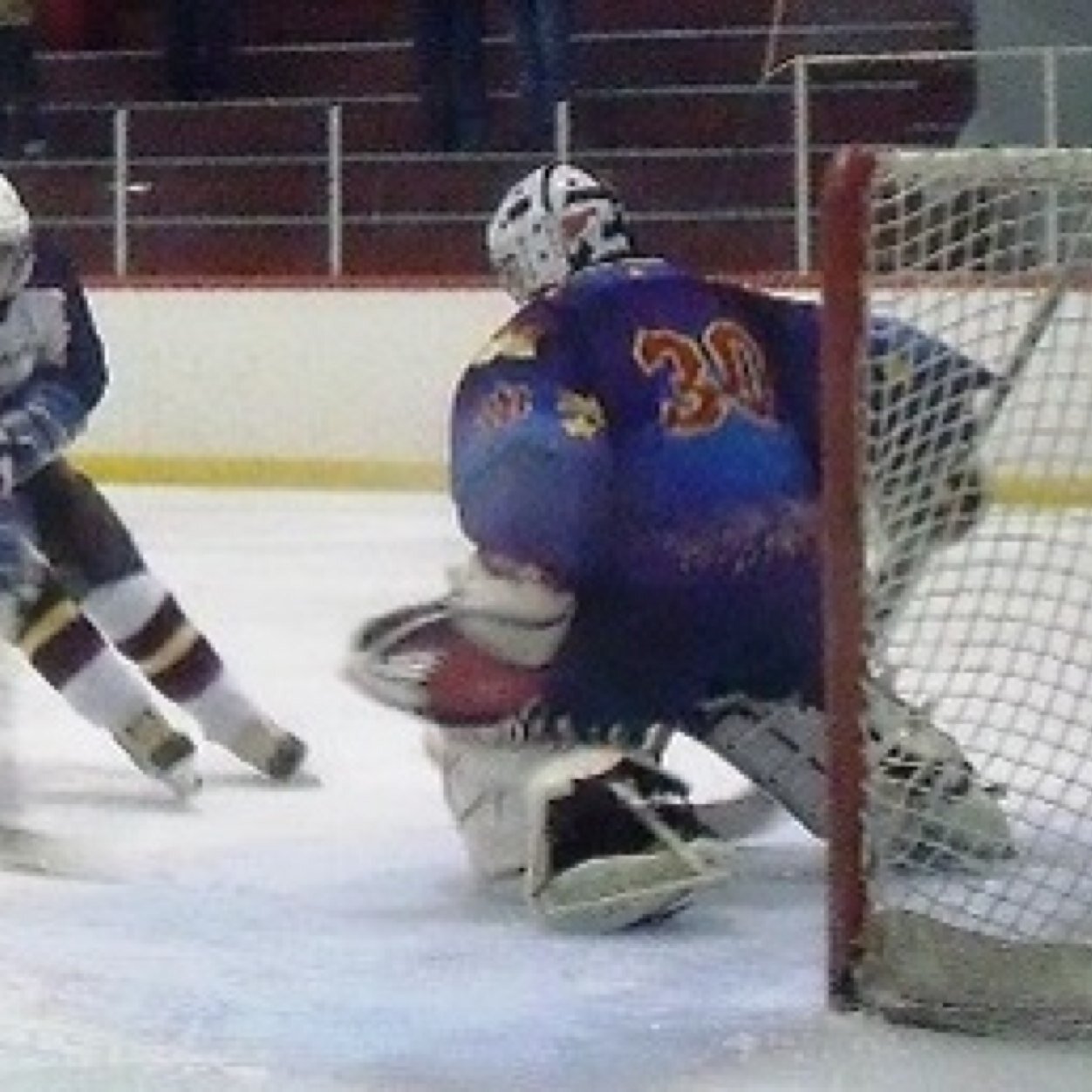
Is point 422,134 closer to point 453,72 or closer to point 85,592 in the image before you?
point 453,72

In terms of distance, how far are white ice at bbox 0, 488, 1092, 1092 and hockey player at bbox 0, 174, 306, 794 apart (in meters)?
0.05

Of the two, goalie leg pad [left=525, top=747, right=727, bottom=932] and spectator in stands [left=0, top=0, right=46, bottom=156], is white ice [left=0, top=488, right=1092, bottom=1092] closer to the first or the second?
goalie leg pad [left=525, top=747, right=727, bottom=932]

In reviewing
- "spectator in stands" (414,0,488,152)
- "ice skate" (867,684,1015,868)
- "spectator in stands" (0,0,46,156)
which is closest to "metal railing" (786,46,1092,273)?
"spectator in stands" (414,0,488,152)

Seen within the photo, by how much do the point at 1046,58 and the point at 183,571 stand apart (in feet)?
6.37

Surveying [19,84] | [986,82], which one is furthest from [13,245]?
[19,84]

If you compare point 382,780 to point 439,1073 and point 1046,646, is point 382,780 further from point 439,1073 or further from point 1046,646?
point 439,1073

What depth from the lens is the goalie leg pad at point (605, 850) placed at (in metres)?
1.90

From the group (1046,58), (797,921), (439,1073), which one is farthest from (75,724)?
(1046,58)

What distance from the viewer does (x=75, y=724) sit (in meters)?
2.86

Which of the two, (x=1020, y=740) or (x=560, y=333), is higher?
(x=560, y=333)

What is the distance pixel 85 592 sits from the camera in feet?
8.31

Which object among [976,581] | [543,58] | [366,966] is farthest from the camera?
[543,58]

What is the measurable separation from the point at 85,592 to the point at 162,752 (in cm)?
15

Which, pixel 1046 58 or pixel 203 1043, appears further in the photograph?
pixel 1046 58
